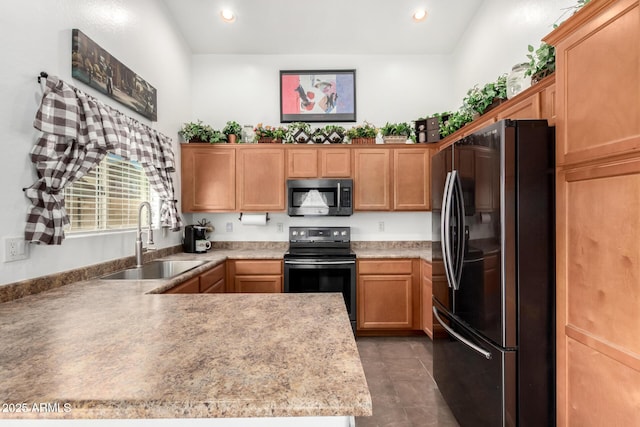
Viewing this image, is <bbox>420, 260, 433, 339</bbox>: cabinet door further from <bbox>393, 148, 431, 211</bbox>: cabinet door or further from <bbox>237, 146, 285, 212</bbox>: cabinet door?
<bbox>237, 146, 285, 212</bbox>: cabinet door

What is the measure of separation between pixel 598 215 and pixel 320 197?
2.50 meters

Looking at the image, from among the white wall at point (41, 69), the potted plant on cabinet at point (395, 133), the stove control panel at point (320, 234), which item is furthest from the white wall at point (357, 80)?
the stove control panel at point (320, 234)

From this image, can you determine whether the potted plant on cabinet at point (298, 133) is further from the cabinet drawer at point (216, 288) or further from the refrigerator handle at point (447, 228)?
the refrigerator handle at point (447, 228)

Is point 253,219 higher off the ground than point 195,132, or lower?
lower

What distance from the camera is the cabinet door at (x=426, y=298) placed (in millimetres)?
2975

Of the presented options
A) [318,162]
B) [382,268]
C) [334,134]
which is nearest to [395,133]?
[334,134]

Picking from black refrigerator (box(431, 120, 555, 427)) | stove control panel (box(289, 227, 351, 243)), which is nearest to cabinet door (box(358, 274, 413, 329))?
stove control panel (box(289, 227, 351, 243))

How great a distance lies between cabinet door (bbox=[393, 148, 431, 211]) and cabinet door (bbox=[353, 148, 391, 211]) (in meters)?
0.10

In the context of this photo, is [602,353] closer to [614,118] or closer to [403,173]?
[614,118]

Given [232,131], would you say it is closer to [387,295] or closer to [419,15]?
[419,15]

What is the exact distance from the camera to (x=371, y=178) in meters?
3.48

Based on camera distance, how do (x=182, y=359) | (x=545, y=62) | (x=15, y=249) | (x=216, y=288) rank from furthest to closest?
1. (x=216, y=288)
2. (x=545, y=62)
3. (x=15, y=249)
4. (x=182, y=359)

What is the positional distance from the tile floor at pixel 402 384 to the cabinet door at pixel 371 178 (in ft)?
4.74

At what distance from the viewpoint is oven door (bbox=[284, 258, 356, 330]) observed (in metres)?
3.13
